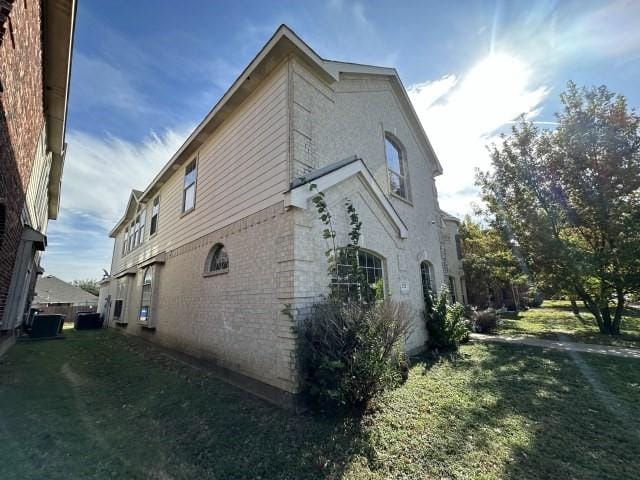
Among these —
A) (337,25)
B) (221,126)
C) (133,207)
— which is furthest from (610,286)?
(133,207)

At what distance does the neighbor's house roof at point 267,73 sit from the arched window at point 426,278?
5.84 metres

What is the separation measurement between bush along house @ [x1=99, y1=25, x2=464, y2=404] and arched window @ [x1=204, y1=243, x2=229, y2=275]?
0.10 feet

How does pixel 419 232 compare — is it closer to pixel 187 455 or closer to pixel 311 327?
pixel 311 327

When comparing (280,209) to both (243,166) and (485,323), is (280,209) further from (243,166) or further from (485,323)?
(485,323)

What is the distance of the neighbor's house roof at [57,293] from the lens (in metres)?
29.3

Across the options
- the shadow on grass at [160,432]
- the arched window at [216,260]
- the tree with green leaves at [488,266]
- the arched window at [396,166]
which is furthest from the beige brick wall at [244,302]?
the tree with green leaves at [488,266]

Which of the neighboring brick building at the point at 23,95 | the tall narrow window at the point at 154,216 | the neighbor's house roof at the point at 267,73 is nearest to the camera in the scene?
the neighboring brick building at the point at 23,95

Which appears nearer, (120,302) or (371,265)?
(371,265)

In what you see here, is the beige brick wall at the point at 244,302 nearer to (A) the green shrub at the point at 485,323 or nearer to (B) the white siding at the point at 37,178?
(B) the white siding at the point at 37,178

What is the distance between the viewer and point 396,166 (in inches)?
386

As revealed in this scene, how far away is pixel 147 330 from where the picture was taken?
10.8 meters

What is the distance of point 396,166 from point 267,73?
213 inches

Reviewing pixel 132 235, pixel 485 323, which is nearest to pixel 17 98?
pixel 132 235

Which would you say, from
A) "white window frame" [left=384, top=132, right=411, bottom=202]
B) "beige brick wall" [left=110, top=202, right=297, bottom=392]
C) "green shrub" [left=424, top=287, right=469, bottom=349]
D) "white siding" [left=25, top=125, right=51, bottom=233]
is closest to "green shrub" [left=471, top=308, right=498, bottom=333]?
"green shrub" [left=424, top=287, right=469, bottom=349]
